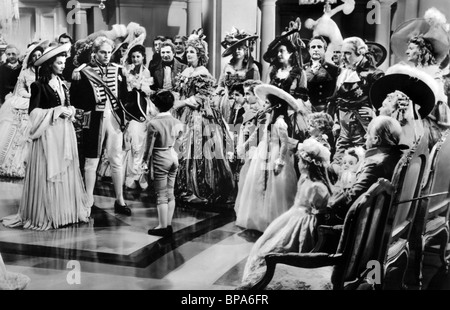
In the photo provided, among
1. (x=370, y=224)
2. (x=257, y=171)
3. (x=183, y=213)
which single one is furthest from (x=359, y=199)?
(x=183, y=213)

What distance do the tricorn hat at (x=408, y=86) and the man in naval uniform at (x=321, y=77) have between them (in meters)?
0.18

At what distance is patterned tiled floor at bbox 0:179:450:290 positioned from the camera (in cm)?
244

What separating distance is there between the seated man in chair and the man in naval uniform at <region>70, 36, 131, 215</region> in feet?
3.59

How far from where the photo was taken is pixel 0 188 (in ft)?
8.58

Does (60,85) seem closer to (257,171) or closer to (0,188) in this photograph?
(0,188)

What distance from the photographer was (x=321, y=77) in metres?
2.42

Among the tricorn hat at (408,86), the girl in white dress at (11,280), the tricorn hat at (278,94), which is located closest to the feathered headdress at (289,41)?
the tricorn hat at (278,94)

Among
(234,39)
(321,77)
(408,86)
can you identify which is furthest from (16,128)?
(408,86)

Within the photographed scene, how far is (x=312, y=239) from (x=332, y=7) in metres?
1.06

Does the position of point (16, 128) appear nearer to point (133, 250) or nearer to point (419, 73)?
point (133, 250)

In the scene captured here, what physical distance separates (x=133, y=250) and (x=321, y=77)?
46.4 inches

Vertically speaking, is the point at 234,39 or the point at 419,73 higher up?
the point at 234,39

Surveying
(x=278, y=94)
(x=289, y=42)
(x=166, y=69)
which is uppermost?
(x=289, y=42)

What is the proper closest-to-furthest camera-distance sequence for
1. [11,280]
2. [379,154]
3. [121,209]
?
[379,154] < [11,280] < [121,209]
